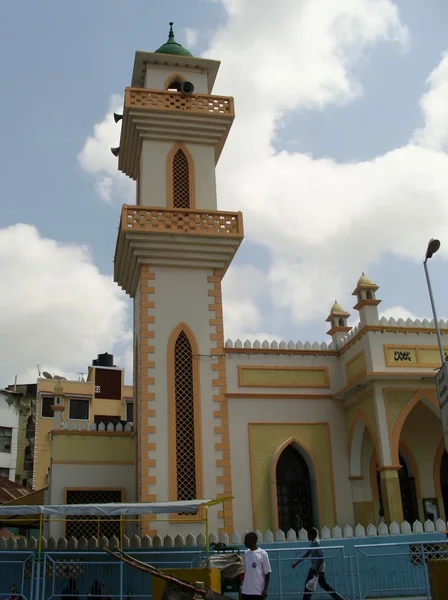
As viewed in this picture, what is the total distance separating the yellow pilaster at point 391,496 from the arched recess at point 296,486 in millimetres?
2030

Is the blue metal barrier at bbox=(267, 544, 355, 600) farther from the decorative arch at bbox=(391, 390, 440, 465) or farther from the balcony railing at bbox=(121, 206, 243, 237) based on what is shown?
the balcony railing at bbox=(121, 206, 243, 237)

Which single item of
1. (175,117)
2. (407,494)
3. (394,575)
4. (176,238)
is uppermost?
(175,117)

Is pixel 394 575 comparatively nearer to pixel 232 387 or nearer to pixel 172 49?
pixel 232 387

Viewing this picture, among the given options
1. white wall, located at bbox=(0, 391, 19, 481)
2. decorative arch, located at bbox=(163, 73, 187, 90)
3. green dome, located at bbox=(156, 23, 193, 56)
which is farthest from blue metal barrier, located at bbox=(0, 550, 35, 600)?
white wall, located at bbox=(0, 391, 19, 481)

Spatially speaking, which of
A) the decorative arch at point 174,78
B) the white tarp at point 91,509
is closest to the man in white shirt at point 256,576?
the white tarp at point 91,509

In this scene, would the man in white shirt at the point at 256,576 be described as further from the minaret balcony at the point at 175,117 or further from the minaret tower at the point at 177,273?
the minaret balcony at the point at 175,117

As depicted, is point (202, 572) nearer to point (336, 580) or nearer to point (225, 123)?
point (336, 580)

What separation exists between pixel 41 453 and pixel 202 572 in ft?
93.8

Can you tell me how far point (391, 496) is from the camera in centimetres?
1527

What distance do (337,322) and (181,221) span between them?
5394 millimetres

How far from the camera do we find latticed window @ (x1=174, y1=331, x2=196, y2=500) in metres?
15.6

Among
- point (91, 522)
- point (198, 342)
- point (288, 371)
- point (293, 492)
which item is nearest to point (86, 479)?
point (91, 522)

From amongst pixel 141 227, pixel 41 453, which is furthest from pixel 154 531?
pixel 41 453

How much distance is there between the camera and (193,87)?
19.5m
